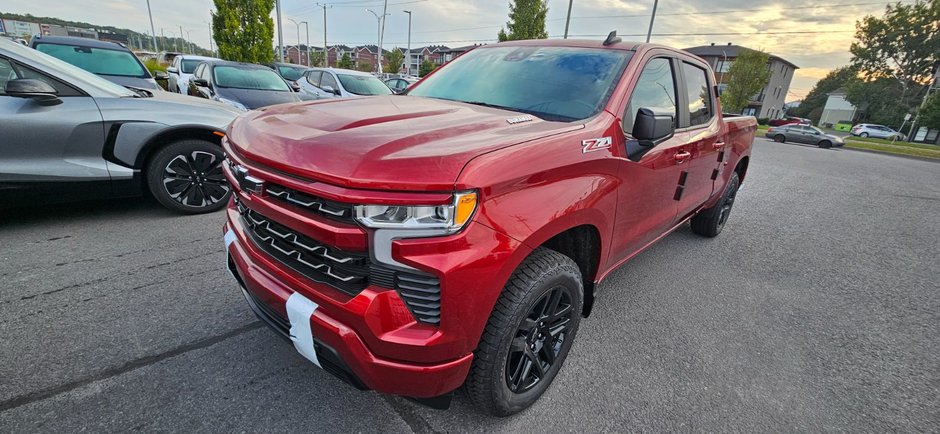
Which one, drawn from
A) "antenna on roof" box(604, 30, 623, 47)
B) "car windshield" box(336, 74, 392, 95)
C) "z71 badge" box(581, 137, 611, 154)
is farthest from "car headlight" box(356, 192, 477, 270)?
"car windshield" box(336, 74, 392, 95)

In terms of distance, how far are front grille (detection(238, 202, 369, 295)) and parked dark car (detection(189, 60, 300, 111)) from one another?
20.3 ft

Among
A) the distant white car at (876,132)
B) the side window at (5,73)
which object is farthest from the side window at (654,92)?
the distant white car at (876,132)

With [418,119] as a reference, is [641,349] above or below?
below

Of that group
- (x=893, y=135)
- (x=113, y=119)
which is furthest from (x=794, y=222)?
(x=893, y=135)

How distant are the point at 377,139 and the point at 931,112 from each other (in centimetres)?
5493

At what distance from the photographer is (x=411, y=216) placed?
1.37 metres

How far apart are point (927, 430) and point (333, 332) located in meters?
2.98

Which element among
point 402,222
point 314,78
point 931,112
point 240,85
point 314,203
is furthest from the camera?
point 931,112

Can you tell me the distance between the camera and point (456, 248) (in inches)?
54.9

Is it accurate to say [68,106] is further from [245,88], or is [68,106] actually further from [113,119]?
[245,88]

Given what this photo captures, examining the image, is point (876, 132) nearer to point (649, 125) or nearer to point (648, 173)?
point (648, 173)

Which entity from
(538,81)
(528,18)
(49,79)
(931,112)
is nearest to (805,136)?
(528,18)

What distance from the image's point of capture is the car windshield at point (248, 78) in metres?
7.87

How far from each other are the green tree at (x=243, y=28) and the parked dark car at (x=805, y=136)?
29.8 meters
